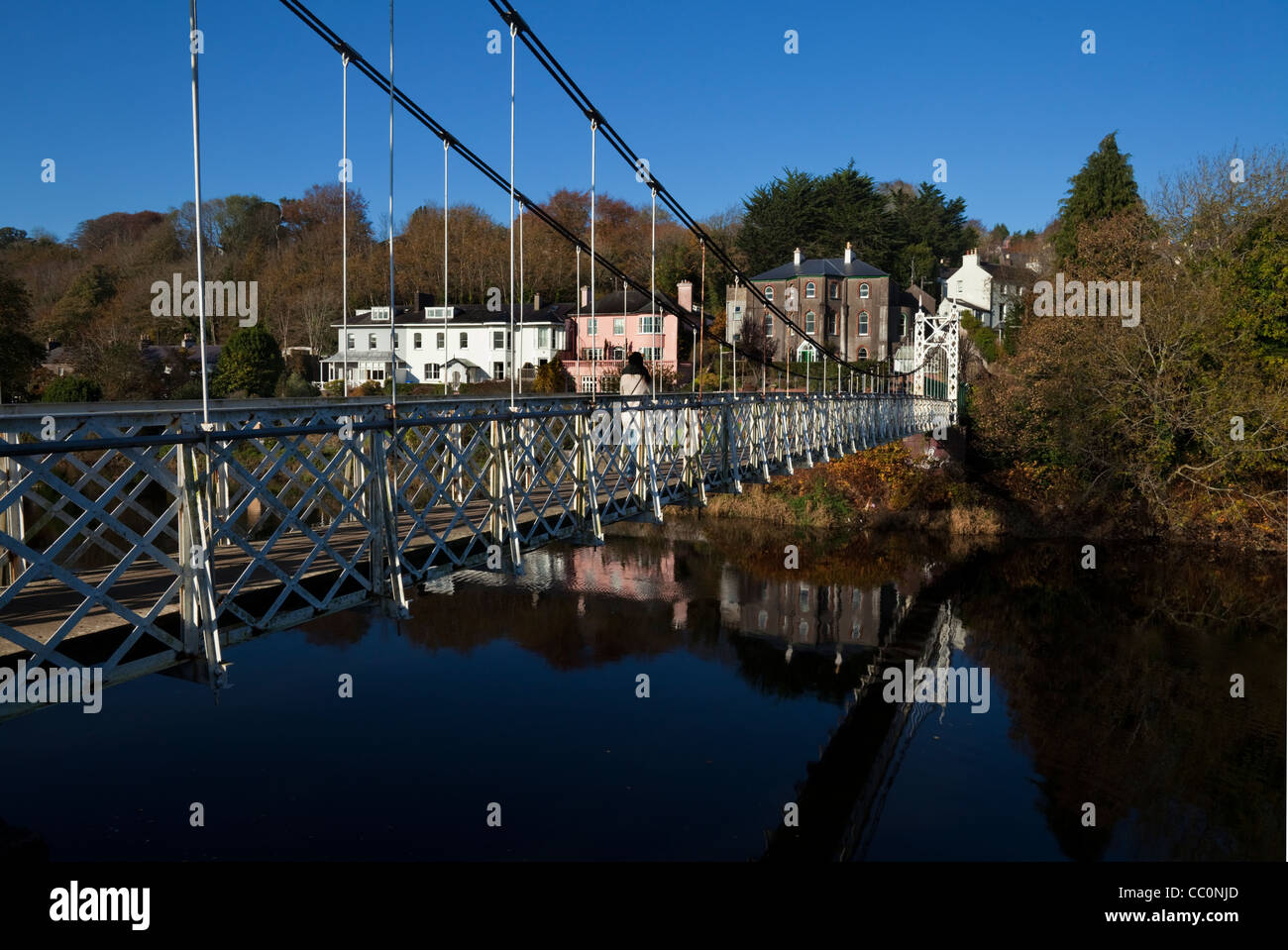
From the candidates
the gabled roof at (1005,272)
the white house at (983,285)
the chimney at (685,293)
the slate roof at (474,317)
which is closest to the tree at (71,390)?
the slate roof at (474,317)

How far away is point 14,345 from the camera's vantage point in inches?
834

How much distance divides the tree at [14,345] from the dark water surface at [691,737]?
29.0 feet

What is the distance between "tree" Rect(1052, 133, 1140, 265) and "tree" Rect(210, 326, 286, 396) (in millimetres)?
32582

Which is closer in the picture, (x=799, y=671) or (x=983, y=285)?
(x=799, y=671)

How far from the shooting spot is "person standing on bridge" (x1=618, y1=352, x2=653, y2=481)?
1089 cm

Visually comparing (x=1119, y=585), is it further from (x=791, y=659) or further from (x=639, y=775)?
(x=639, y=775)

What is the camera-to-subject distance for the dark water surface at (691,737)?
11.6 metres

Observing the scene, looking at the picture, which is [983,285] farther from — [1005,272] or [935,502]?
[935,502]

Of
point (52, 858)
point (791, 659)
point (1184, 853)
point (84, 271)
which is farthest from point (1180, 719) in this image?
point (84, 271)

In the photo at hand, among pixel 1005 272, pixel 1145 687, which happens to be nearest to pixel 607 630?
pixel 1145 687

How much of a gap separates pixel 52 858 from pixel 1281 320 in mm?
29083

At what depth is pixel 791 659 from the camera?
18969 mm

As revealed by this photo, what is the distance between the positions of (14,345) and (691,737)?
17272mm
